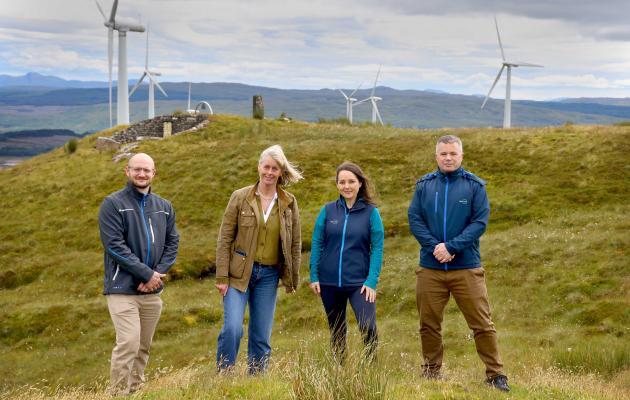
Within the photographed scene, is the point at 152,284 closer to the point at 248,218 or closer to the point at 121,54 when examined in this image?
the point at 248,218

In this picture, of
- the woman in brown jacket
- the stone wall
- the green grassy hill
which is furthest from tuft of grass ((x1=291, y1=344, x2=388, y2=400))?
the stone wall

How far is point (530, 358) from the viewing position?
15.6 metres

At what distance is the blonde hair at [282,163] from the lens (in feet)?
31.6

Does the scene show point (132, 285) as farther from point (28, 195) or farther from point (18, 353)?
point (28, 195)

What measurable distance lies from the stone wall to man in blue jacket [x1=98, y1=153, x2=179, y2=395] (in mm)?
49444

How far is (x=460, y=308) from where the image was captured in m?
9.84

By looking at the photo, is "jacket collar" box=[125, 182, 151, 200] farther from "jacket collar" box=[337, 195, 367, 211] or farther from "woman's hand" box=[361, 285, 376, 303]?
"woman's hand" box=[361, 285, 376, 303]

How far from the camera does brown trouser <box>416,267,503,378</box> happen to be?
9.66 m

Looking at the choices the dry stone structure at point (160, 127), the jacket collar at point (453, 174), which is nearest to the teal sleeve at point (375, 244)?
the jacket collar at point (453, 174)

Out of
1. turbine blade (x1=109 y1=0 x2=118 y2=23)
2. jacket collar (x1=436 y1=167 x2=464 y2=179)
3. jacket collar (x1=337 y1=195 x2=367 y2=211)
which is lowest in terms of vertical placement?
jacket collar (x1=337 y1=195 x2=367 y2=211)

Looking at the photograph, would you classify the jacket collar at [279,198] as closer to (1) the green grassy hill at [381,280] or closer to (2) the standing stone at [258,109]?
(1) the green grassy hill at [381,280]

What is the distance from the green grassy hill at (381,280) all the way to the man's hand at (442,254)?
1.54 metres

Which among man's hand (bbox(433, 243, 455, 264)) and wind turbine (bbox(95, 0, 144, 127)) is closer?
man's hand (bbox(433, 243, 455, 264))

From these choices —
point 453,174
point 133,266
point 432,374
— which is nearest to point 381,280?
point 432,374
